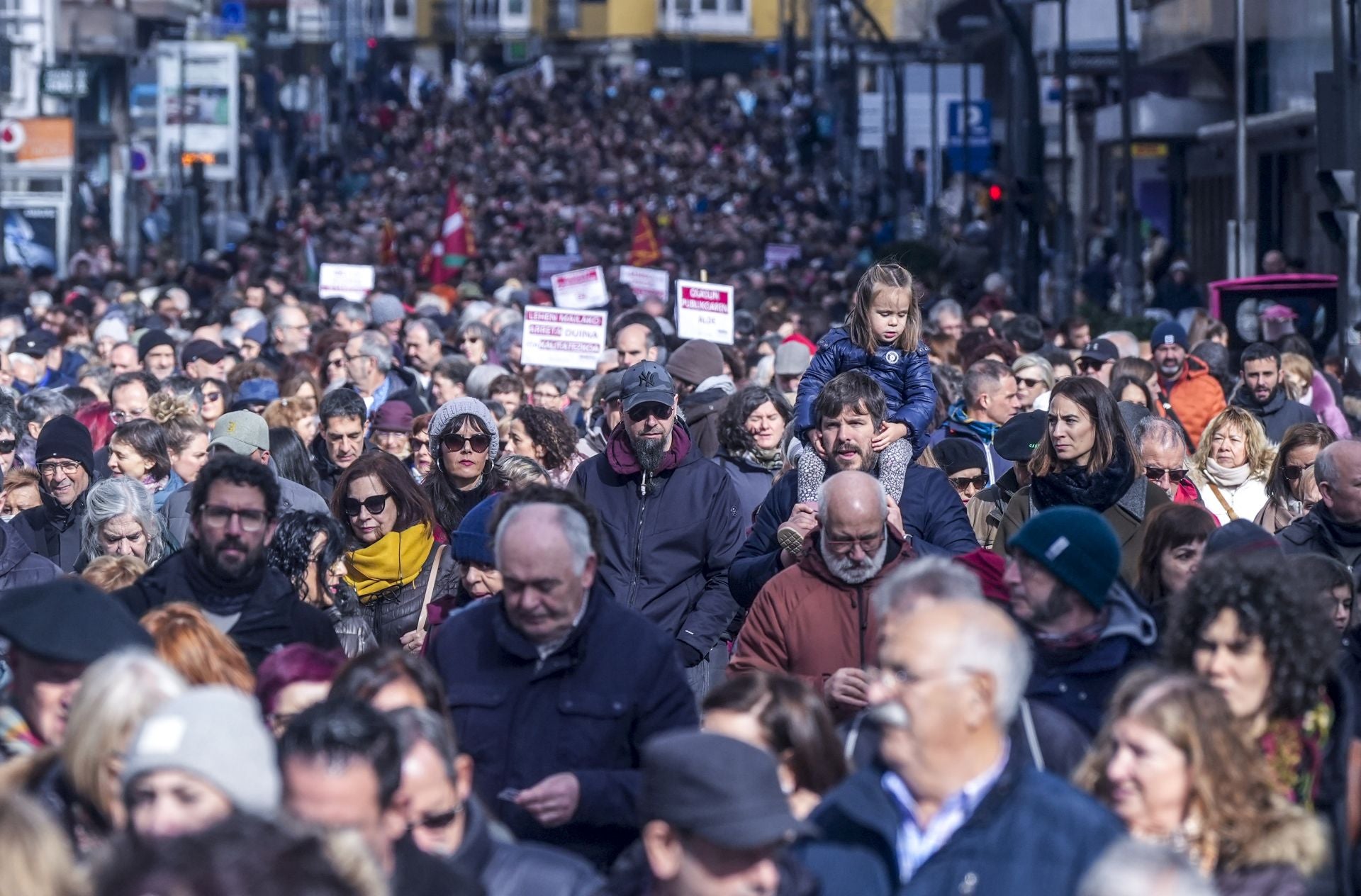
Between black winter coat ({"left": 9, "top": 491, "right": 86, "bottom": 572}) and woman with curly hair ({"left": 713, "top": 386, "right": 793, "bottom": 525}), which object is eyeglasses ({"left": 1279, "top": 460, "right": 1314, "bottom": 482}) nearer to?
woman with curly hair ({"left": 713, "top": 386, "right": 793, "bottom": 525})

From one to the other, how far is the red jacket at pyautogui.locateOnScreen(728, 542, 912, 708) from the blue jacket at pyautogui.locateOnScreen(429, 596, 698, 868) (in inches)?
43.8

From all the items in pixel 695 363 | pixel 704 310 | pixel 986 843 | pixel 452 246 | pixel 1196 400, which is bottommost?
pixel 986 843

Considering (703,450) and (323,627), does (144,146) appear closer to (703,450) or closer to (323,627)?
(703,450)

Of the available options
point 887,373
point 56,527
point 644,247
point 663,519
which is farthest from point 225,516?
point 644,247

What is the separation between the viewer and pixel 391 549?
872 centimetres

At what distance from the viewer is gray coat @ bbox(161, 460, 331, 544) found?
951 centimetres

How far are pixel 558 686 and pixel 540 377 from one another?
7.98m

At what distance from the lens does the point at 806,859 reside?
4797 millimetres

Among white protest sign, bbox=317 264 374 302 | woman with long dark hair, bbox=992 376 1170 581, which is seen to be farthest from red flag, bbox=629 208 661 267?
woman with long dark hair, bbox=992 376 1170 581

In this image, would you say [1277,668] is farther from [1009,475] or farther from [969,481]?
[969,481]

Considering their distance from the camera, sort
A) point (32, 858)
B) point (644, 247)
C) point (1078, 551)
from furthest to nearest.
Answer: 1. point (644, 247)
2. point (1078, 551)
3. point (32, 858)

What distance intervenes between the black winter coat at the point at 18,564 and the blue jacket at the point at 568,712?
3.43 meters

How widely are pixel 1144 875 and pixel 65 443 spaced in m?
7.70

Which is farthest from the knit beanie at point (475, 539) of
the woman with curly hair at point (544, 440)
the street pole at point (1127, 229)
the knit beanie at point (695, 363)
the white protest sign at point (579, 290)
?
the street pole at point (1127, 229)
